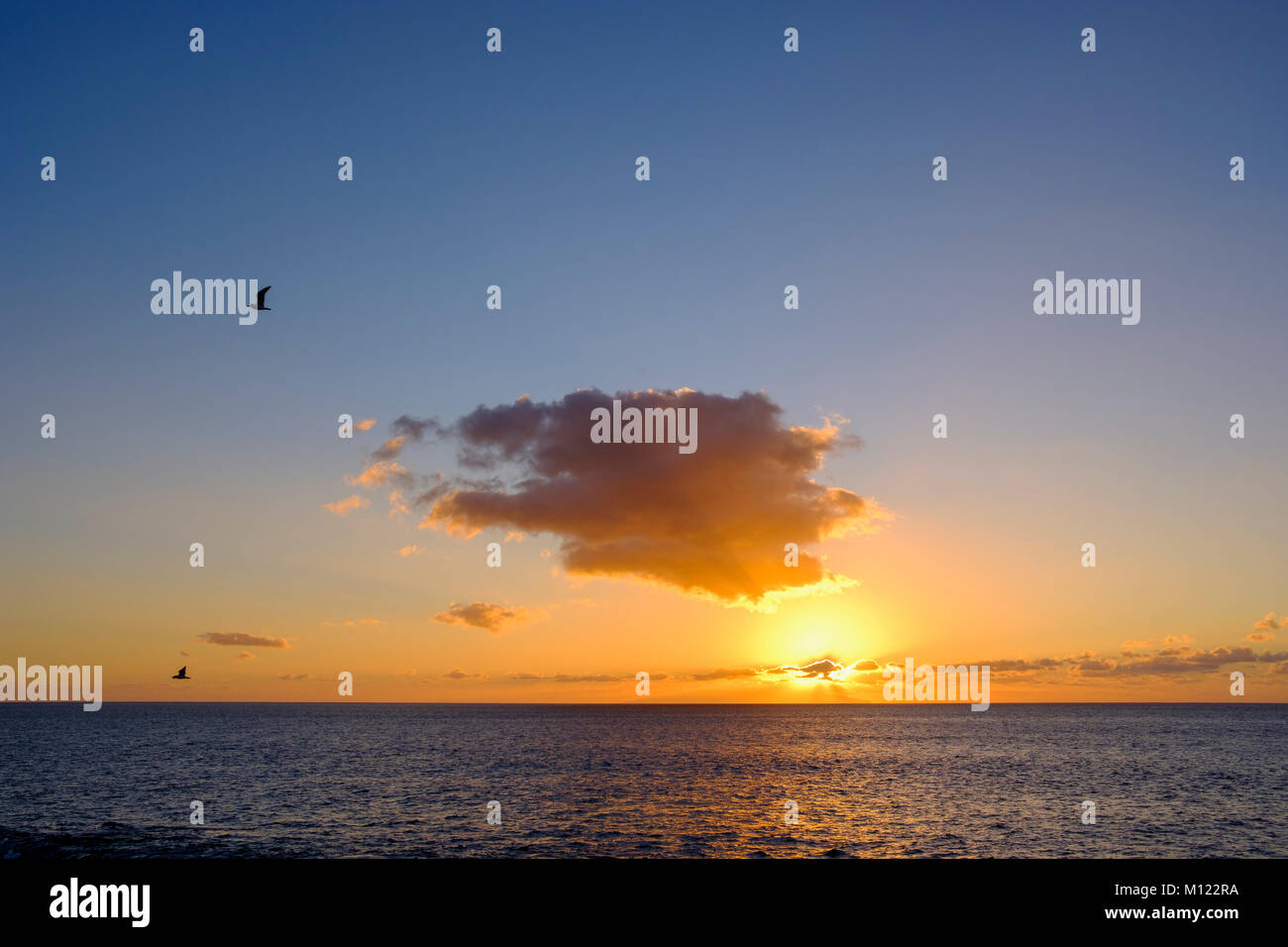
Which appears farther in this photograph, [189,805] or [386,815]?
[189,805]
